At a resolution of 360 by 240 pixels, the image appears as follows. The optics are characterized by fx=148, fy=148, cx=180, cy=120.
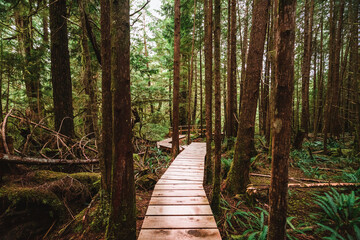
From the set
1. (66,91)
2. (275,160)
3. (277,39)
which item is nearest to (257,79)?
(277,39)

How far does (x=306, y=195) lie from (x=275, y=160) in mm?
4011

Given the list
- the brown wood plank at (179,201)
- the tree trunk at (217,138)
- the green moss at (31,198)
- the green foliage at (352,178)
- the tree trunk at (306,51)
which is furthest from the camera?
the tree trunk at (306,51)

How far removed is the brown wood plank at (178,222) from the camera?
250 cm

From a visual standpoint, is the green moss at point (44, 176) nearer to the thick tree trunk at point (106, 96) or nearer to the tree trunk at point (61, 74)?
the thick tree trunk at point (106, 96)

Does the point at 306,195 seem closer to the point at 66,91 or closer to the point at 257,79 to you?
the point at 257,79

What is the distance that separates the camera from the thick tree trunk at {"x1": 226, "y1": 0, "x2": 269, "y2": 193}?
4.02m

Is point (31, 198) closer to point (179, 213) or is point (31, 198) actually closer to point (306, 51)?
point (179, 213)

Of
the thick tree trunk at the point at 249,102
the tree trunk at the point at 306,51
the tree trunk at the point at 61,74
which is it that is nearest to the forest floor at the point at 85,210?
the thick tree trunk at the point at 249,102

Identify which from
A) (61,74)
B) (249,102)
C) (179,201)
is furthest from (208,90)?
Answer: (61,74)

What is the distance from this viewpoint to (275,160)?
1.73 meters

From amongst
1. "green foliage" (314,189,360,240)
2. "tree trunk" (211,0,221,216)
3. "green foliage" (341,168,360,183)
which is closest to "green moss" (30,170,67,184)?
"tree trunk" (211,0,221,216)

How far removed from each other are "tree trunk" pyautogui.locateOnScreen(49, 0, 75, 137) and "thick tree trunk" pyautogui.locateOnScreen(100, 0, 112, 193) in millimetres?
3583

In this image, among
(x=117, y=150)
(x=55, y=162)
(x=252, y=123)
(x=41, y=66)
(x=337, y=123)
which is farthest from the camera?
(x=337, y=123)

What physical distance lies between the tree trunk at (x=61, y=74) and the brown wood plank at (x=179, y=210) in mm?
4413
